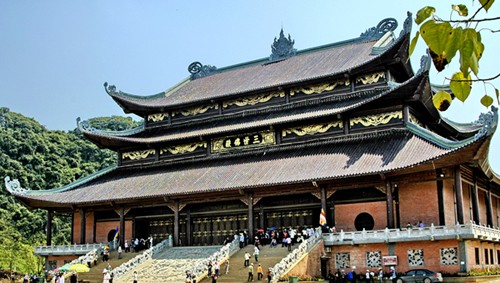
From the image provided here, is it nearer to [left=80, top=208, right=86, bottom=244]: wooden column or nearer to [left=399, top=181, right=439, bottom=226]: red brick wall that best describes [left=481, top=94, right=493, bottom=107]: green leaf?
[left=399, top=181, right=439, bottom=226]: red brick wall

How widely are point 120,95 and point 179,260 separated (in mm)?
17129

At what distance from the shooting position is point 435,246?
91.5 feet

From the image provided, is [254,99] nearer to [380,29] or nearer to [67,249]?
[380,29]

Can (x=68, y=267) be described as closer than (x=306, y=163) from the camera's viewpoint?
Yes

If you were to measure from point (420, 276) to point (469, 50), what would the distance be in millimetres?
25941

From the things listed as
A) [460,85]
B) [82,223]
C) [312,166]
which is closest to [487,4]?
[460,85]

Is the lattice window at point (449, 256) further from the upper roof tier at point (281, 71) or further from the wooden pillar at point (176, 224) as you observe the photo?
the wooden pillar at point (176, 224)

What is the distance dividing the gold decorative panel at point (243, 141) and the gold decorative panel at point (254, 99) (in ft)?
11.2

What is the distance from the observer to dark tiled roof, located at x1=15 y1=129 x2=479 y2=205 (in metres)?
30.4

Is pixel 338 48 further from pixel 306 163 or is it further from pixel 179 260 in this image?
pixel 179 260

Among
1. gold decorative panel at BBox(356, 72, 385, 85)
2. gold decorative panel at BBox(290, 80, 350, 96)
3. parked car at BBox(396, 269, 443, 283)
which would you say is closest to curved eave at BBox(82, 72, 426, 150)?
gold decorative panel at BBox(356, 72, 385, 85)

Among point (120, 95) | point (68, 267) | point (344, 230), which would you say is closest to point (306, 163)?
point (344, 230)

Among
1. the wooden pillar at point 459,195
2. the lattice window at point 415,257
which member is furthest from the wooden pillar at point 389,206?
the wooden pillar at point 459,195

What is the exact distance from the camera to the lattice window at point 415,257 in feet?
92.5
